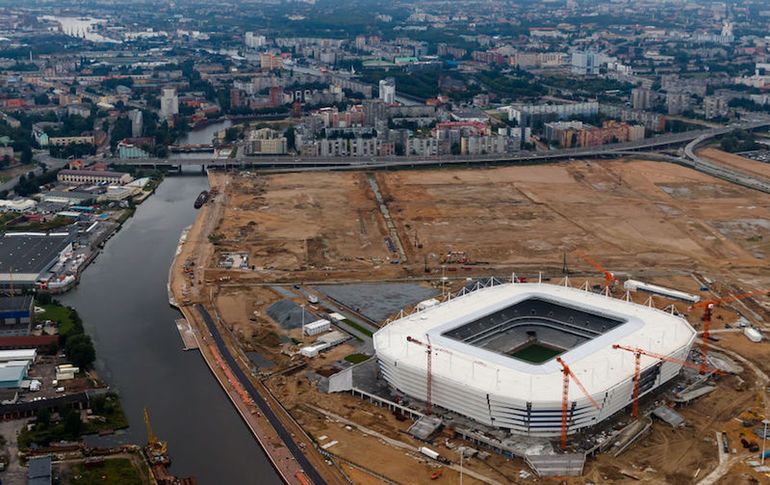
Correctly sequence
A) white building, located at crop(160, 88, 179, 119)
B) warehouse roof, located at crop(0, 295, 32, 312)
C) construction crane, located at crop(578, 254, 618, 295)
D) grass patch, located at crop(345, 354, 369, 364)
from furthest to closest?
white building, located at crop(160, 88, 179, 119) → construction crane, located at crop(578, 254, 618, 295) → warehouse roof, located at crop(0, 295, 32, 312) → grass patch, located at crop(345, 354, 369, 364)

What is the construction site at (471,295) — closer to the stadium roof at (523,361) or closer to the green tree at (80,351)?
the stadium roof at (523,361)

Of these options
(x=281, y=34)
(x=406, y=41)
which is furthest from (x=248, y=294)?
(x=281, y=34)

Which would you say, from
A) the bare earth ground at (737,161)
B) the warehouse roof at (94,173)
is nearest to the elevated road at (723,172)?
the bare earth ground at (737,161)

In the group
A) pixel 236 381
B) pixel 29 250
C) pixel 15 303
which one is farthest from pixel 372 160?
pixel 236 381

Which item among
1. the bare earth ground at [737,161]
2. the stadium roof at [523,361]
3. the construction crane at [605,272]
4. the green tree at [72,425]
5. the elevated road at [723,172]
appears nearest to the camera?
the green tree at [72,425]

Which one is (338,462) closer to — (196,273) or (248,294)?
(248,294)

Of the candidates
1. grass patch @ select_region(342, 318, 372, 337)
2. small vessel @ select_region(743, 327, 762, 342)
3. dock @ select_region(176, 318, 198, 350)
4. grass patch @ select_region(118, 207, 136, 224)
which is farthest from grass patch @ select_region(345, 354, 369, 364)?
grass patch @ select_region(118, 207, 136, 224)

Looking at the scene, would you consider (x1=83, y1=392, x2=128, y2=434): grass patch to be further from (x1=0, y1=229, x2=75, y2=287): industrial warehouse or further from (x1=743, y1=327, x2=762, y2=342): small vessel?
(x1=743, y1=327, x2=762, y2=342): small vessel
